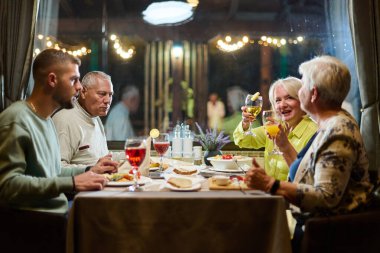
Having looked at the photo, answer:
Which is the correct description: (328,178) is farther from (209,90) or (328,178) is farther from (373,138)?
(209,90)

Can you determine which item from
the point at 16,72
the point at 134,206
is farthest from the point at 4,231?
the point at 16,72

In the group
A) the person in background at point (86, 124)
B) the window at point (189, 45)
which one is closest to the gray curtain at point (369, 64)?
the window at point (189, 45)

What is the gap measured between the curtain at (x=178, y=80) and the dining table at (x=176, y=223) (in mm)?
2677

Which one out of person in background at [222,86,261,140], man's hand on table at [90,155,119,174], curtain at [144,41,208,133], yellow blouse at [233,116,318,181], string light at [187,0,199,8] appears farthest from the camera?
person in background at [222,86,261,140]

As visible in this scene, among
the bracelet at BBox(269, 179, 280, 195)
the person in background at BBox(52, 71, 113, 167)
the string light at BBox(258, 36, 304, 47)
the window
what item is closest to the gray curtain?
the window

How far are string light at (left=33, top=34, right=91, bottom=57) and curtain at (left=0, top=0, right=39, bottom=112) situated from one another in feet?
0.81

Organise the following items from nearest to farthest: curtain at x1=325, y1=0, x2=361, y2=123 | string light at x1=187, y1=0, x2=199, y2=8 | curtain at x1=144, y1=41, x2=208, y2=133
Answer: curtain at x1=325, y1=0, x2=361, y2=123, string light at x1=187, y1=0, x2=199, y2=8, curtain at x1=144, y1=41, x2=208, y2=133

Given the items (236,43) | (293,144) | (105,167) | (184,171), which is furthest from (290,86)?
(236,43)

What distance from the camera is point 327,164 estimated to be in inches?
53.7

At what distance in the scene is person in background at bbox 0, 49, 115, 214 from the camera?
4.76 ft

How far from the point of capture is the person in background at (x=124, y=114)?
4250 mm

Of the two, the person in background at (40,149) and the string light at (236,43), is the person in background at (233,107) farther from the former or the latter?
the person in background at (40,149)

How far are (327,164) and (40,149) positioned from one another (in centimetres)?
115

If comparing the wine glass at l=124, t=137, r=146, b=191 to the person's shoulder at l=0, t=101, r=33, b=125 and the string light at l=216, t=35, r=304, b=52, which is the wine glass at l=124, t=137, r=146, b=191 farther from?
the string light at l=216, t=35, r=304, b=52
